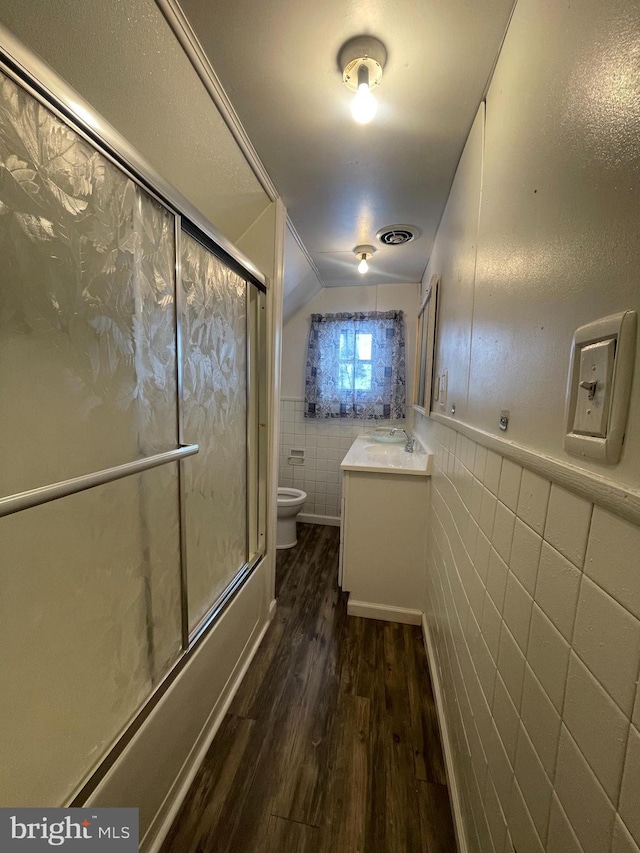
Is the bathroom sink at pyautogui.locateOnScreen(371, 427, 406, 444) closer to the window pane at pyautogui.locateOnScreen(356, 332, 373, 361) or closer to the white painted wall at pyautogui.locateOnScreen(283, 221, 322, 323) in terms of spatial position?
the window pane at pyautogui.locateOnScreen(356, 332, 373, 361)

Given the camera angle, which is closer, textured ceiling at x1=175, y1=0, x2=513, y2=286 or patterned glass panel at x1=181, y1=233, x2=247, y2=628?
textured ceiling at x1=175, y1=0, x2=513, y2=286

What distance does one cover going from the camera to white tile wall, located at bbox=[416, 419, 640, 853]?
37 centimetres

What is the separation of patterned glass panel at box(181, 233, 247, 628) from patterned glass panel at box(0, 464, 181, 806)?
193mm

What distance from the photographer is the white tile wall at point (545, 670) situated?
37 centimetres

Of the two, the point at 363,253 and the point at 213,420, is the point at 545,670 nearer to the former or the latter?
the point at 213,420

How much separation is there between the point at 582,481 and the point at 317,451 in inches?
103

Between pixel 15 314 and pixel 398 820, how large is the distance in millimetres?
1650

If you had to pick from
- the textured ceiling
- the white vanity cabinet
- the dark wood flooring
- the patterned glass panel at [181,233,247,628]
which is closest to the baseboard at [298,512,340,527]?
the white vanity cabinet

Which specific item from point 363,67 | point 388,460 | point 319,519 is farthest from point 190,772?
point 363,67

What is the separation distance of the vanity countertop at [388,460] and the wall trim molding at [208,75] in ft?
4.69

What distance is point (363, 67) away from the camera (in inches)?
34.9

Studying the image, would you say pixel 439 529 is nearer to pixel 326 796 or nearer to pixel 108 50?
pixel 326 796

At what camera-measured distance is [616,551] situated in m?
0.39

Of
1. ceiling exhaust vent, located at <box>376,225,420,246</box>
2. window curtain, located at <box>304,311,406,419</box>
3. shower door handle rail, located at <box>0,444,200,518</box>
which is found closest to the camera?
shower door handle rail, located at <box>0,444,200,518</box>
